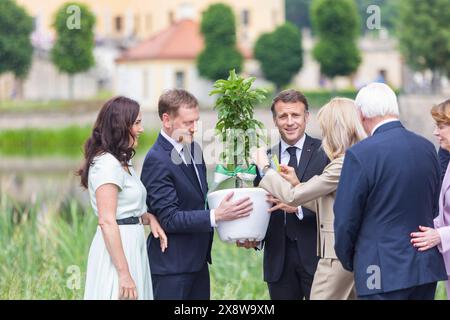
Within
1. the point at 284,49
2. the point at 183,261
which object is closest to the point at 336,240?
the point at 183,261

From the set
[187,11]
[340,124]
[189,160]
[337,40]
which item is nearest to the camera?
[340,124]

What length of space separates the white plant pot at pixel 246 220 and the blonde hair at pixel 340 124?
371mm

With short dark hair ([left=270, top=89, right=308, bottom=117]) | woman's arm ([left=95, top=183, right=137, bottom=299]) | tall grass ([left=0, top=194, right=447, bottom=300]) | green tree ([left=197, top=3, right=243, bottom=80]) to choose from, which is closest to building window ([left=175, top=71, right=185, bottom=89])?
green tree ([left=197, top=3, right=243, bottom=80])

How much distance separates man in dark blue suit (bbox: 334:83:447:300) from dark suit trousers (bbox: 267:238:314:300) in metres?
0.62

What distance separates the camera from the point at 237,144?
4.71m

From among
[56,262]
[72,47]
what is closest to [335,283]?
[56,262]

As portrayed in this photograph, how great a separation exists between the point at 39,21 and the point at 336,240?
62.8 metres

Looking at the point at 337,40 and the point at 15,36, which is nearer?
the point at 337,40

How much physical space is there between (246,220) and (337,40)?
4716 centimetres

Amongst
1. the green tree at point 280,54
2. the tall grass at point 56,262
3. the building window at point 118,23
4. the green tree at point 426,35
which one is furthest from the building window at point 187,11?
the tall grass at point 56,262

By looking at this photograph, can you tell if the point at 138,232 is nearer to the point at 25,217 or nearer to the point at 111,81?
the point at 25,217

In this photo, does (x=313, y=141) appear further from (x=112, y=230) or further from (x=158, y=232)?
(x=112, y=230)

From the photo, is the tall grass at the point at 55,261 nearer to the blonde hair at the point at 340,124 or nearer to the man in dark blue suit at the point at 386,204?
the blonde hair at the point at 340,124

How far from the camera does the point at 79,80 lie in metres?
56.1
